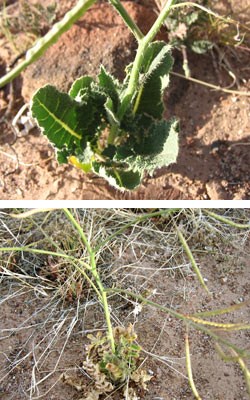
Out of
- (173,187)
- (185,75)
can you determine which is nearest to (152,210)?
(173,187)

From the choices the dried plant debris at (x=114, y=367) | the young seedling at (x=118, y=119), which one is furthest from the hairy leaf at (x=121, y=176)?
the dried plant debris at (x=114, y=367)

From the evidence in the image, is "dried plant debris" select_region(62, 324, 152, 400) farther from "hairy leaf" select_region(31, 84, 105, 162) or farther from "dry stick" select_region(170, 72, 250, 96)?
"dry stick" select_region(170, 72, 250, 96)

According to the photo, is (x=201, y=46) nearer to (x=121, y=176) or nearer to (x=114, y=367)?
(x=121, y=176)

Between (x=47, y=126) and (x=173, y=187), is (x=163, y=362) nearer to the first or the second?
(x=173, y=187)

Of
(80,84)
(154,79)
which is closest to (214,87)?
(154,79)

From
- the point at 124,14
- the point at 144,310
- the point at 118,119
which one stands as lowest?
the point at 144,310

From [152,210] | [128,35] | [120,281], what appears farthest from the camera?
[128,35]
